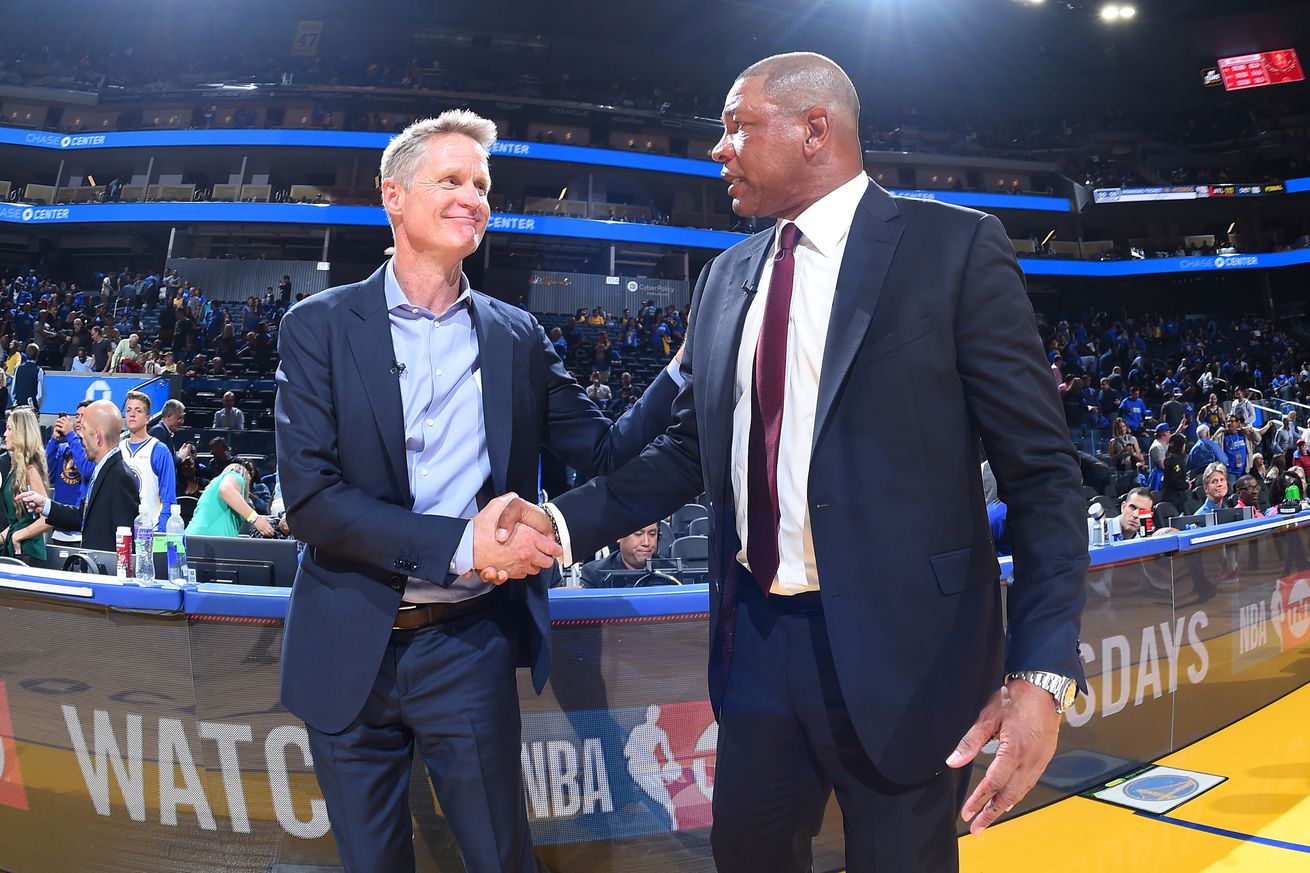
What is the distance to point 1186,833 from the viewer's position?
3227mm

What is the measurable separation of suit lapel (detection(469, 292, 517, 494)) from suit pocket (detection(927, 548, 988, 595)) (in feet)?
2.71

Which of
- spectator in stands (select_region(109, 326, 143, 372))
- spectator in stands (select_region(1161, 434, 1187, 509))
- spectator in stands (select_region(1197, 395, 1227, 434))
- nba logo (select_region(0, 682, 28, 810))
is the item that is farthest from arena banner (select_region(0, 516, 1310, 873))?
spectator in stands (select_region(109, 326, 143, 372))

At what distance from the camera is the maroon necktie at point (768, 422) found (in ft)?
4.83

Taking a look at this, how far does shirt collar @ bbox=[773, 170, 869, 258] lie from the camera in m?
1.50

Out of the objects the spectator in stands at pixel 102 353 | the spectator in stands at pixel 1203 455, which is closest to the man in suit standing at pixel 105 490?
the spectator in stands at pixel 1203 455

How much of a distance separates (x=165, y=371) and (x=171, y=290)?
7.55 meters

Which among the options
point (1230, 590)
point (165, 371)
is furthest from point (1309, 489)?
point (165, 371)

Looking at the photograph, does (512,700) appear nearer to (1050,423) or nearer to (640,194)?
(1050,423)

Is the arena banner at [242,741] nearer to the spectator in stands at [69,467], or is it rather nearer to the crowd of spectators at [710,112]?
the spectator in stands at [69,467]

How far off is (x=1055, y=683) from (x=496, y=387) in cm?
111

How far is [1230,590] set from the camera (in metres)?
4.28

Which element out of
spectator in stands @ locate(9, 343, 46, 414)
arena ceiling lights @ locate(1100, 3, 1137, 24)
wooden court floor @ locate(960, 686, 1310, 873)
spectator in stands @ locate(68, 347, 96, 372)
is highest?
arena ceiling lights @ locate(1100, 3, 1137, 24)

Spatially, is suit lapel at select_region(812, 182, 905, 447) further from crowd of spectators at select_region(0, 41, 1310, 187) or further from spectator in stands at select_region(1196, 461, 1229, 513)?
crowd of spectators at select_region(0, 41, 1310, 187)

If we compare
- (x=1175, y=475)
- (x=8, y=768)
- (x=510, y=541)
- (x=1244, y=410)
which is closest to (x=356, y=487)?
(x=510, y=541)
